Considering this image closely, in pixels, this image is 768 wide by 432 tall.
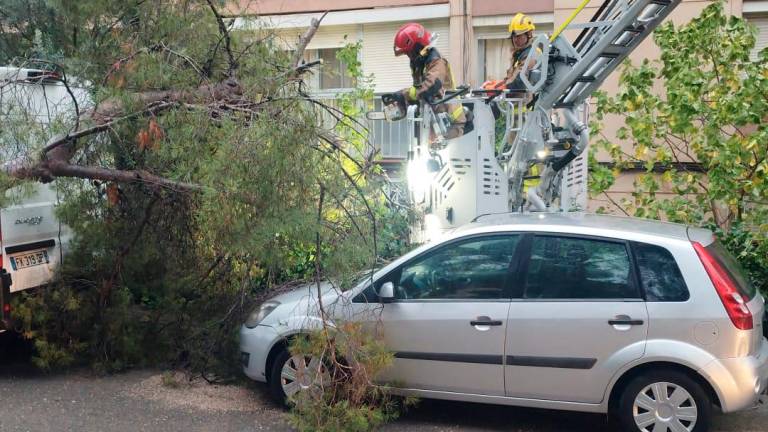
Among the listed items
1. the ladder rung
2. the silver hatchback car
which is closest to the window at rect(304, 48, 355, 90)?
the silver hatchback car

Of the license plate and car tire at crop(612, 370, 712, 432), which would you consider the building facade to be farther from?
car tire at crop(612, 370, 712, 432)

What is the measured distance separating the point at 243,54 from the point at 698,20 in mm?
4543

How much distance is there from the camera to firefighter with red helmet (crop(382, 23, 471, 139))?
318 inches

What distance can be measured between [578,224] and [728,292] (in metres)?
1.05

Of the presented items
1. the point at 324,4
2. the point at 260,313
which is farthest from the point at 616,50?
the point at 324,4

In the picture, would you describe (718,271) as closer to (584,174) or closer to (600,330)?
(600,330)

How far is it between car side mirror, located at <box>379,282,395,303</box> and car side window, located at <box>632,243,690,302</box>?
1630mm

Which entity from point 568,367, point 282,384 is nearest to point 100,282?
point 282,384

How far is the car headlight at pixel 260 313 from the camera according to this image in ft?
20.0

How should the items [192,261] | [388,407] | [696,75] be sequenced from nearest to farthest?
1. [388,407]
2. [192,261]
3. [696,75]

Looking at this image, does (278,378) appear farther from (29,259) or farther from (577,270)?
(29,259)

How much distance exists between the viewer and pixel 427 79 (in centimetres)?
823

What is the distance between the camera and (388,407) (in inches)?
223

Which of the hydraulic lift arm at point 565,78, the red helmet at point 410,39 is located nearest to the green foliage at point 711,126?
the hydraulic lift arm at point 565,78
